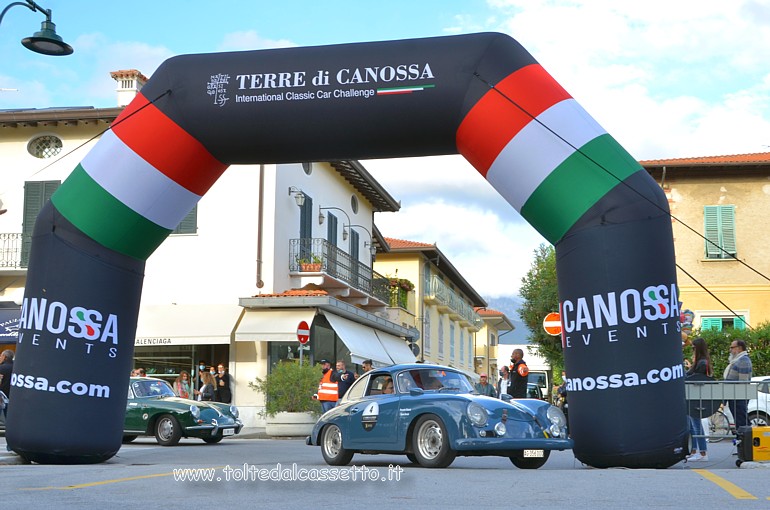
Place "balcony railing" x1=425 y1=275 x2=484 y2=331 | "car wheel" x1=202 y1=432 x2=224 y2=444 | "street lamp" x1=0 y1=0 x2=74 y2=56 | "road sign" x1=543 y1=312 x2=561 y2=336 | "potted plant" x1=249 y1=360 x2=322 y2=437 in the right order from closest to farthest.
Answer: "street lamp" x1=0 y1=0 x2=74 y2=56 → "road sign" x1=543 y1=312 x2=561 y2=336 → "car wheel" x1=202 y1=432 x2=224 y2=444 → "potted plant" x1=249 y1=360 x2=322 y2=437 → "balcony railing" x1=425 y1=275 x2=484 y2=331

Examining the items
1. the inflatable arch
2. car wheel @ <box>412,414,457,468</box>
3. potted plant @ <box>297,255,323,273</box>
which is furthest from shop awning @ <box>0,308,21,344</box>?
car wheel @ <box>412,414,457,468</box>

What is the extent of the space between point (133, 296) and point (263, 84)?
297cm

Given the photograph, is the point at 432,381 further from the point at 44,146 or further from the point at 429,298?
the point at 429,298

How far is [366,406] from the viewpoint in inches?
508

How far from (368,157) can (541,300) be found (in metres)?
29.4

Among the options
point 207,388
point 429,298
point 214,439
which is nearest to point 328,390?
point 214,439

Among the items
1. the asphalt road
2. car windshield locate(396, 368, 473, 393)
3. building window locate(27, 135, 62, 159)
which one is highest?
building window locate(27, 135, 62, 159)

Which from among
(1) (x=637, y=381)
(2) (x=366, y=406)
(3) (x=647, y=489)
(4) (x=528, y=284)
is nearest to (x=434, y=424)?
(2) (x=366, y=406)

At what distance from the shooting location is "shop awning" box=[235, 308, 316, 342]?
27.9 metres

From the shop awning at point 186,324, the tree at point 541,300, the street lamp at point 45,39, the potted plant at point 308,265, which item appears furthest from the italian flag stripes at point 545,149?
the tree at point 541,300

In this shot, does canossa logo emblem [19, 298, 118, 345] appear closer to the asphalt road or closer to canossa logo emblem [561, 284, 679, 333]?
the asphalt road

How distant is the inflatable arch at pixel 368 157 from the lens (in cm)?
1110

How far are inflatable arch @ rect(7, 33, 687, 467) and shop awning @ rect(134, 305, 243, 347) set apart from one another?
49.5 ft

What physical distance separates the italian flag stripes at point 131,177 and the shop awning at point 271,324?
15.4 metres
